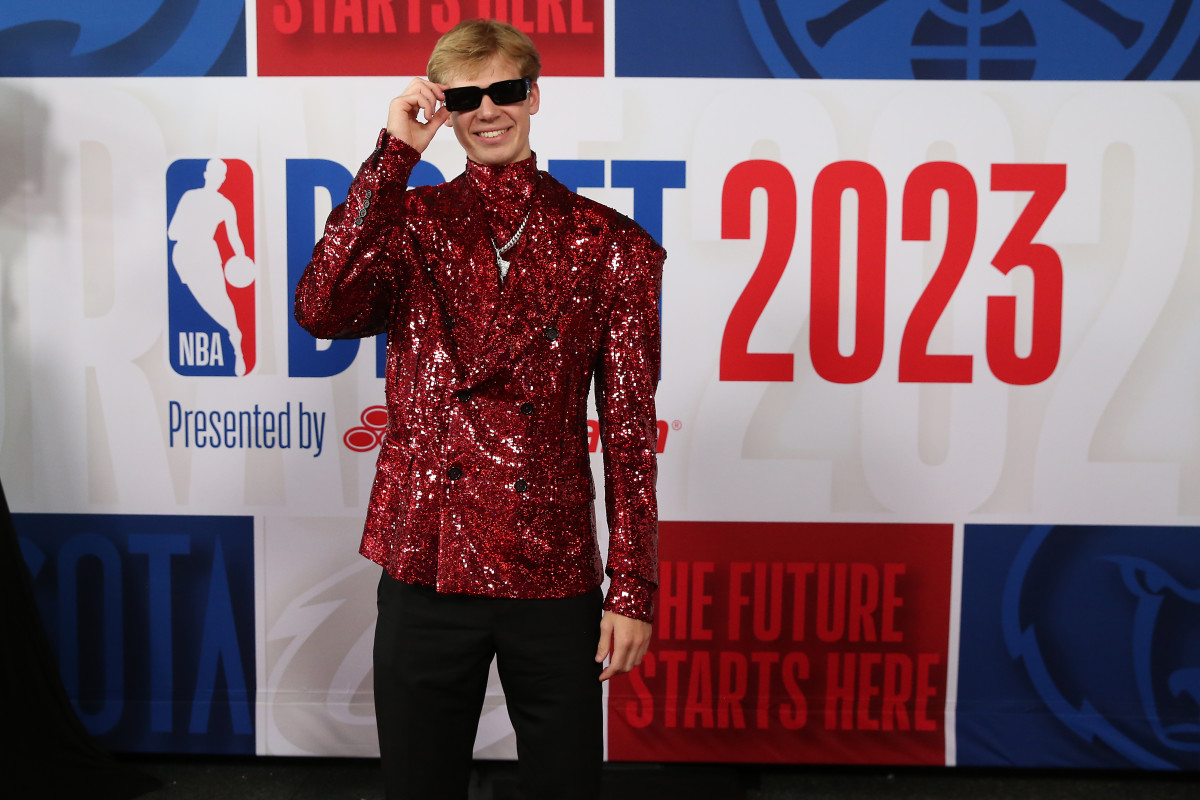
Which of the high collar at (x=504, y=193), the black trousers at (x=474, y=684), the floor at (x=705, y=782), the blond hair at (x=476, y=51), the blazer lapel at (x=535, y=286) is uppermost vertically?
the blond hair at (x=476, y=51)

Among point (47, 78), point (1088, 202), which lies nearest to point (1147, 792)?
point (1088, 202)

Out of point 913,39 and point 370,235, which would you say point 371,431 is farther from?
point 913,39

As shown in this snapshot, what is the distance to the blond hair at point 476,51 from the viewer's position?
1251 mm

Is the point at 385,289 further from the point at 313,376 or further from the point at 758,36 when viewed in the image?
the point at 758,36

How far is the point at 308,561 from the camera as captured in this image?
7.81 feet

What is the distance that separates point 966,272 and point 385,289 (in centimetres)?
155

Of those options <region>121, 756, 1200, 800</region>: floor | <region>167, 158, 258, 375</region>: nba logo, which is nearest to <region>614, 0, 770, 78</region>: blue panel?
<region>167, 158, 258, 375</region>: nba logo

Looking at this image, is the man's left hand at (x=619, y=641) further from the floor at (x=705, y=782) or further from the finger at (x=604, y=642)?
the floor at (x=705, y=782)

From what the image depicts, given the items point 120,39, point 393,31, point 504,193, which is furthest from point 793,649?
point 120,39

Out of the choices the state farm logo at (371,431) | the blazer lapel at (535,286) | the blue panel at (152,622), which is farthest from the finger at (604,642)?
the blue panel at (152,622)

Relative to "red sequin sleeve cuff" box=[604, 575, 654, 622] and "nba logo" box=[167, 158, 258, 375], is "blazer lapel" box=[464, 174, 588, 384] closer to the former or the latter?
"red sequin sleeve cuff" box=[604, 575, 654, 622]

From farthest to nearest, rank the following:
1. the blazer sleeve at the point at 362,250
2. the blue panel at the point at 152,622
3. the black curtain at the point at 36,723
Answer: the blue panel at the point at 152,622 → the black curtain at the point at 36,723 → the blazer sleeve at the point at 362,250

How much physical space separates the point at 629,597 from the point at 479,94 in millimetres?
675

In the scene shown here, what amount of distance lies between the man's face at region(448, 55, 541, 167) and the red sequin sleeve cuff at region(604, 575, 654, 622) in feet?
1.89
